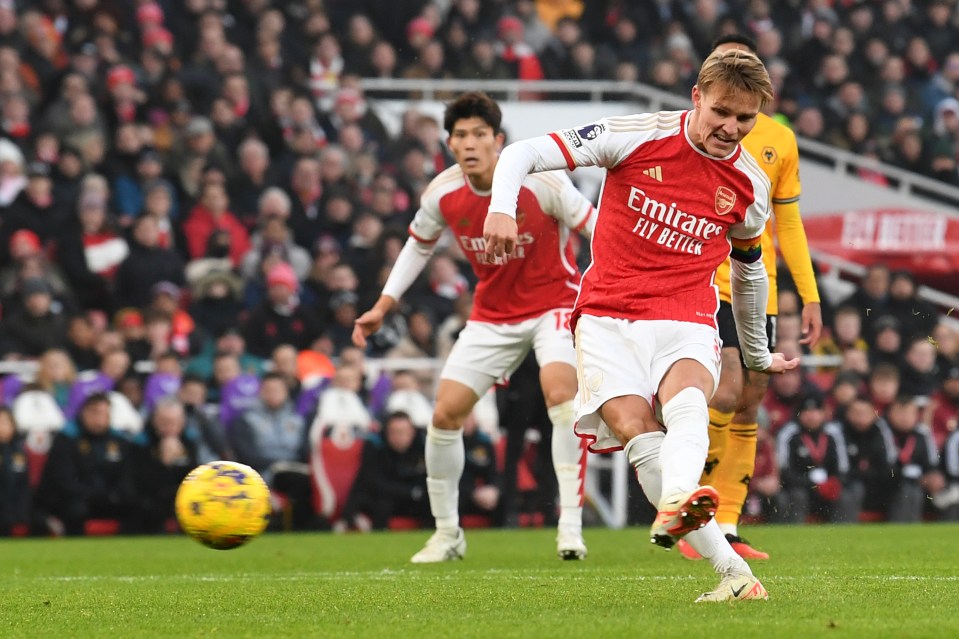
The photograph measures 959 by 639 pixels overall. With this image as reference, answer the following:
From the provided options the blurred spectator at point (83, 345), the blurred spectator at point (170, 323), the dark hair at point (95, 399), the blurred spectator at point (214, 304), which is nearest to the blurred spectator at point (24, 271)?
the blurred spectator at point (83, 345)

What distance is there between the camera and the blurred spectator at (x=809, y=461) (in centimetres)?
→ 1326

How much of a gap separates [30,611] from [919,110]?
16697mm

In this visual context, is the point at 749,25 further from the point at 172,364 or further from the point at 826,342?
the point at 172,364

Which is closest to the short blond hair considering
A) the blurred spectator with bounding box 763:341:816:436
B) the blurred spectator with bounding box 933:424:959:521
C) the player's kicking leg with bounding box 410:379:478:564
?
the player's kicking leg with bounding box 410:379:478:564

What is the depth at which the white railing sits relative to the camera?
1888 cm

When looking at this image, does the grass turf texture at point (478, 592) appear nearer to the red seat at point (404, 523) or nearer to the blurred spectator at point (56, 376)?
the blurred spectator at point (56, 376)

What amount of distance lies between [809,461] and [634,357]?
24.6 feet

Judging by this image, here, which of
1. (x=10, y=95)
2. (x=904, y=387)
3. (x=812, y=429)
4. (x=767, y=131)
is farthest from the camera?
(x=10, y=95)

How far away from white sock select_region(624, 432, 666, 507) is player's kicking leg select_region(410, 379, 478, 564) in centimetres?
305

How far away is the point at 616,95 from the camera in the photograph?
20.0 meters

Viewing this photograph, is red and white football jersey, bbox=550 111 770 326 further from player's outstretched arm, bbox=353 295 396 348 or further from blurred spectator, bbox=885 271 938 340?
blurred spectator, bbox=885 271 938 340

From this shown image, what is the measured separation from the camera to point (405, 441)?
44.3 ft

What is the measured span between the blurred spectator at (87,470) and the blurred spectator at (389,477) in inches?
73.0

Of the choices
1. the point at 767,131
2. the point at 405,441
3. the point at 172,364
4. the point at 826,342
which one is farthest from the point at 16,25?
the point at 767,131
